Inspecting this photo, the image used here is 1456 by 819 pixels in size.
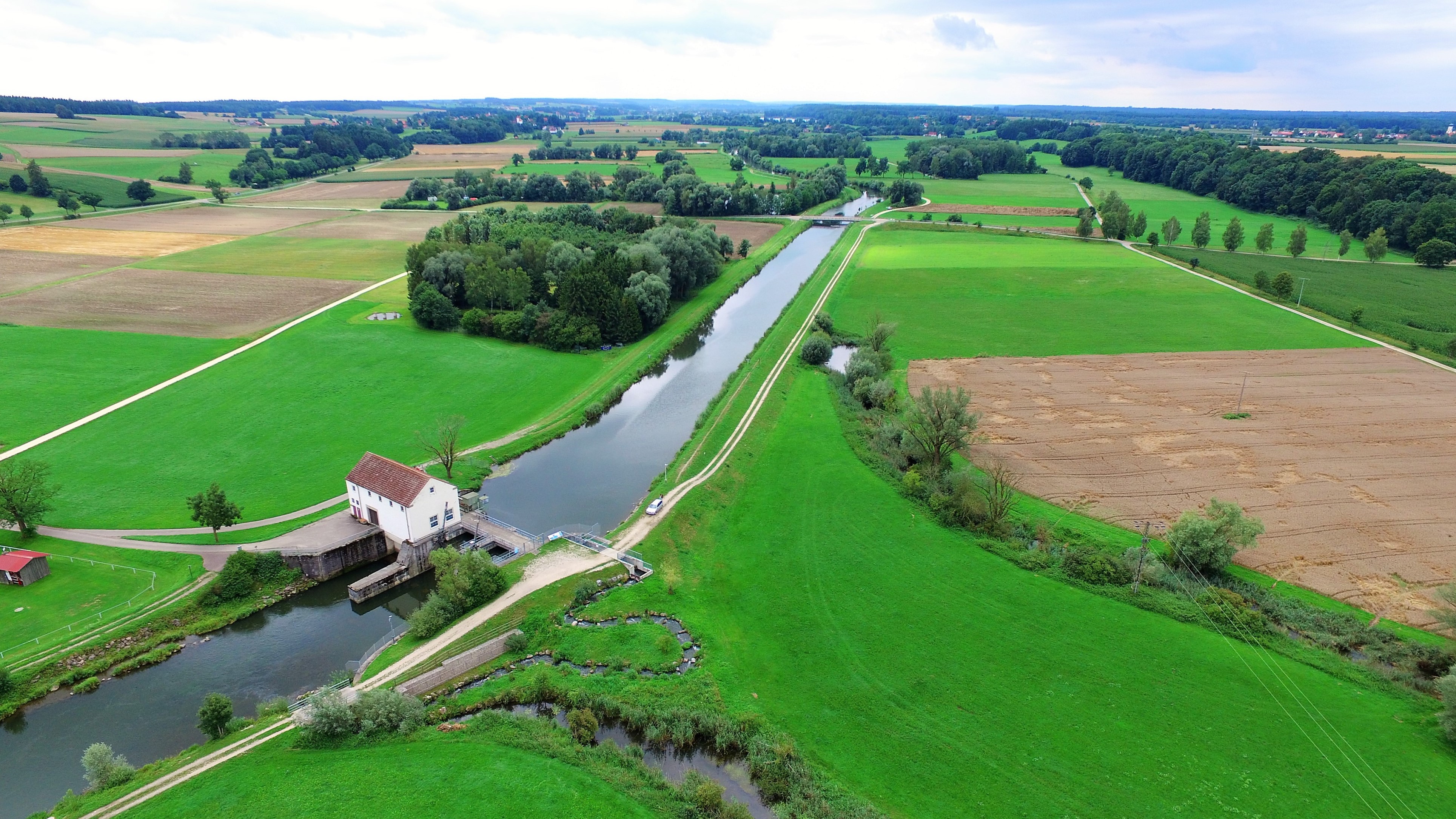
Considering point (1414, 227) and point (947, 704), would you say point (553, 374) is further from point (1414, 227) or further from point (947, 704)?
point (1414, 227)

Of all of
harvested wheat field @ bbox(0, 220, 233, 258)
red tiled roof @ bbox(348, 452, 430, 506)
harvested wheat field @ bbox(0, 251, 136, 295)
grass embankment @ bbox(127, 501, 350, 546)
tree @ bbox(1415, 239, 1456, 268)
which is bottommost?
grass embankment @ bbox(127, 501, 350, 546)

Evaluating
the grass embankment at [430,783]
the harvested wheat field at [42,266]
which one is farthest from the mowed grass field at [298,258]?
the grass embankment at [430,783]

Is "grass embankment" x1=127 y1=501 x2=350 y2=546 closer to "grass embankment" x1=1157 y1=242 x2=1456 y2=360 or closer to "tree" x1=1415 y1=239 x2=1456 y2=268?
"grass embankment" x1=1157 y1=242 x2=1456 y2=360

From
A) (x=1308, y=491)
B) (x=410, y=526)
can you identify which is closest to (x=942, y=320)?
(x=1308, y=491)

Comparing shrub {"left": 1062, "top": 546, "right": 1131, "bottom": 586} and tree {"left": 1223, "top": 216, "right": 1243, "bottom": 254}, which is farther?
tree {"left": 1223, "top": 216, "right": 1243, "bottom": 254}

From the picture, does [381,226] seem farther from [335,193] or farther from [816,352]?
[816,352]

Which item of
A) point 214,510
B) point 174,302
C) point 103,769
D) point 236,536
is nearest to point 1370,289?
point 236,536

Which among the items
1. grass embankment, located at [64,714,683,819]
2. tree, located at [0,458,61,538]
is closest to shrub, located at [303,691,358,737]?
grass embankment, located at [64,714,683,819]
